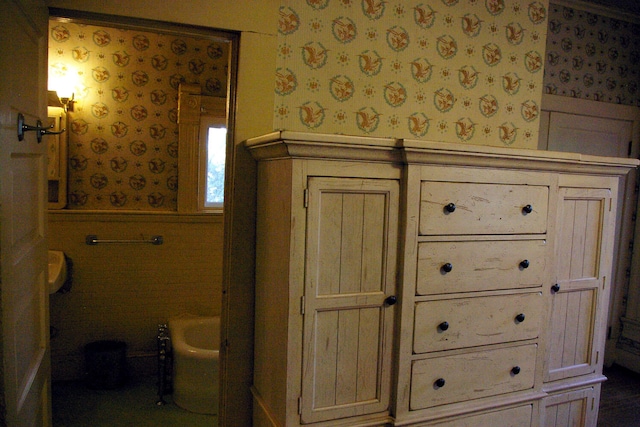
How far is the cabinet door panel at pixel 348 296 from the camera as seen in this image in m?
1.53

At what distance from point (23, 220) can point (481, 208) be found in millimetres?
1498

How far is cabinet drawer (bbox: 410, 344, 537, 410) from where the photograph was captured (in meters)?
1.70

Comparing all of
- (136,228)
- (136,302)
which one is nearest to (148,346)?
(136,302)

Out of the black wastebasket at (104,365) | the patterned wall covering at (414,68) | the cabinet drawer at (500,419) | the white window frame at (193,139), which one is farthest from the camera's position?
the white window frame at (193,139)

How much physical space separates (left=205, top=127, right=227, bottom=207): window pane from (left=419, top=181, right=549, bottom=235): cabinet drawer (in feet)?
6.71

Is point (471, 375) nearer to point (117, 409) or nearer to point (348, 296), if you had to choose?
point (348, 296)

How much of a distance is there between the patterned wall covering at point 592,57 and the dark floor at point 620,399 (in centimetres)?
212

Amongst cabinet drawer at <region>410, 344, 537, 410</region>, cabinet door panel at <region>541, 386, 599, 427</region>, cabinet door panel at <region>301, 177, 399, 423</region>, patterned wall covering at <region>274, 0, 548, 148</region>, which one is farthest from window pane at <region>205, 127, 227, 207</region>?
cabinet door panel at <region>541, 386, 599, 427</region>

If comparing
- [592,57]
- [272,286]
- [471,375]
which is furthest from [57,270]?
[592,57]

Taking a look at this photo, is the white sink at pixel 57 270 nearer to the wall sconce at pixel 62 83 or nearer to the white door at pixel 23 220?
the wall sconce at pixel 62 83

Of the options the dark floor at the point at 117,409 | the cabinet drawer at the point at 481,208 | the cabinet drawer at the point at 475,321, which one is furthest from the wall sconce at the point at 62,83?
the cabinet drawer at the point at 475,321

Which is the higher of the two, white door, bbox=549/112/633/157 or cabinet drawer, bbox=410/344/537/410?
white door, bbox=549/112/633/157

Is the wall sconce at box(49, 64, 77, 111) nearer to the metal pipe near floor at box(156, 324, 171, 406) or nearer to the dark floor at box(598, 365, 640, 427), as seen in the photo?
the metal pipe near floor at box(156, 324, 171, 406)

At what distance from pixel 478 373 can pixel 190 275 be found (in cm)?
216
